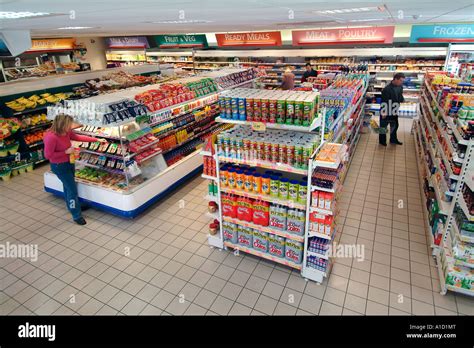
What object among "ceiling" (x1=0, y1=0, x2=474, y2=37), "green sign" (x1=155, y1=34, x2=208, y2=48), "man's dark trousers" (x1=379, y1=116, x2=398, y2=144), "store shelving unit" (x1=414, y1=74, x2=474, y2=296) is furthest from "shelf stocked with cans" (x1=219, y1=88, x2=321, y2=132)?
"green sign" (x1=155, y1=34, x2=208, y2=48)

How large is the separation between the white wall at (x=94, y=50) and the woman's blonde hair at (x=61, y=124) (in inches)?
557

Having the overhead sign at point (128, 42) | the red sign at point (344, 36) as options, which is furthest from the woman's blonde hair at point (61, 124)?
the overhead sign at point (128, 42)

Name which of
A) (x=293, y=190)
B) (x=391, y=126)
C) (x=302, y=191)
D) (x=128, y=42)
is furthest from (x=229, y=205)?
(x=128, y=42)

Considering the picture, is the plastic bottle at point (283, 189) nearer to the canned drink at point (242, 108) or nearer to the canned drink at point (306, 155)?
the canned drink at point (306, 155)

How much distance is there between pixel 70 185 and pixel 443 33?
12060 millimetres

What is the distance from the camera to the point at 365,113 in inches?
408

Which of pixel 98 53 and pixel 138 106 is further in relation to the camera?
pixel 98 53

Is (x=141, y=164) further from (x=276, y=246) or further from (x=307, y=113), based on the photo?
(x=307, y=113)

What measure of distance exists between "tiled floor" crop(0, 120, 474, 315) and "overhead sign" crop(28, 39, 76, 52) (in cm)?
1124

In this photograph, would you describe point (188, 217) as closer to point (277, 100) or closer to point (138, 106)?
point (138, 106)

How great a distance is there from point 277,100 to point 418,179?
504cm

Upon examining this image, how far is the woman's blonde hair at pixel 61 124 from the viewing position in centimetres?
491

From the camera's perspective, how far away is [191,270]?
434cm
